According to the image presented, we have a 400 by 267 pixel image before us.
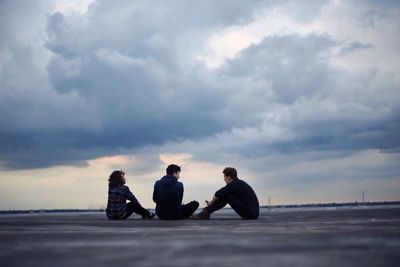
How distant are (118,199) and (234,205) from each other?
3411 millimetres

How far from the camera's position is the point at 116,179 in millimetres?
13586

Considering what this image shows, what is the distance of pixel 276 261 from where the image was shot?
3.77 m

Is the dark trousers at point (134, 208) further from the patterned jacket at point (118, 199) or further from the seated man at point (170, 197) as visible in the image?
the seated man at point (170, 197)

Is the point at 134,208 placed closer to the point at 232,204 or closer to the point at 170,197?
the point at 170,197

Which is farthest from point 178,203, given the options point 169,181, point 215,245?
point 215,245

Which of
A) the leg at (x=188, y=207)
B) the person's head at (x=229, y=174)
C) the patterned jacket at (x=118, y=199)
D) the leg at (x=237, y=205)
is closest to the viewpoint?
the leg at (x=237, y=205)

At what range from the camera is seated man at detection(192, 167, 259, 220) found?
13016 mm

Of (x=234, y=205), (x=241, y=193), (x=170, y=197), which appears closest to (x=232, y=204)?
(x=234, y=205)

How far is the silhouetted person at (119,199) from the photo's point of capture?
13477 mm

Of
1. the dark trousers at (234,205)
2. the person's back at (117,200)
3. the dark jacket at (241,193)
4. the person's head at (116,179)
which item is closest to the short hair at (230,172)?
the dark jacket at (241,193)

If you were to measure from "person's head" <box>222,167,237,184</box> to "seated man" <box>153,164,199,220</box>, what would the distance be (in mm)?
1244

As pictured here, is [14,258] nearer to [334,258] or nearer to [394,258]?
[334,258]

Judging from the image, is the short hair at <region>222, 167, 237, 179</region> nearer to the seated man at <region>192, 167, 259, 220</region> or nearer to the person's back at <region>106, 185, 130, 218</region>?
the seated man at <region>192, 167, 259, 220</region>

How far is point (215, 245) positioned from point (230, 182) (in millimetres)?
8039
